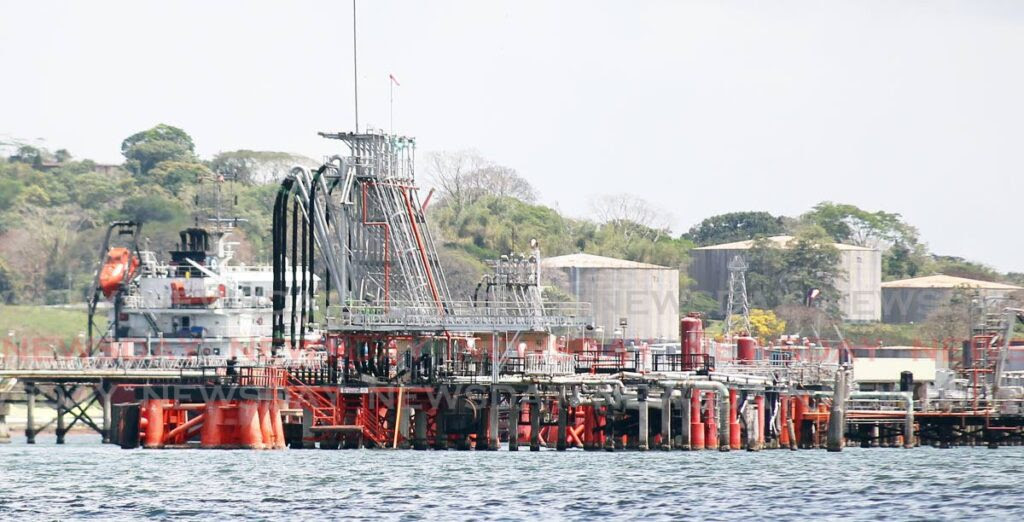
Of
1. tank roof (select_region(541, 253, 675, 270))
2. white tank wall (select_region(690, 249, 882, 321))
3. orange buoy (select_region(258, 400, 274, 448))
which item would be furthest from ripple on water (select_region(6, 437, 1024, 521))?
white tank wall (select_region(690, 249, 882, 321))

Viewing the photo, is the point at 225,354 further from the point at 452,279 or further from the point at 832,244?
the point at 832,244

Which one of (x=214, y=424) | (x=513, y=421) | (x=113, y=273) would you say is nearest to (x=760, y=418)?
(x=513, y=421)

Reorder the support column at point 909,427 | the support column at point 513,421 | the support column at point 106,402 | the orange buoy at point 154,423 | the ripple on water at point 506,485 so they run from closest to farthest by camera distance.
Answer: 1. the ripple on water at point 506,485
2. the support column at point 513,421
3. the orange buoy at point 154,423
4. the support column at point 909,427
5. the support column at point 106,402

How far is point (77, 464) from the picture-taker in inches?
3450

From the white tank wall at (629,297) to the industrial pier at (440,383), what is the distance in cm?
6230

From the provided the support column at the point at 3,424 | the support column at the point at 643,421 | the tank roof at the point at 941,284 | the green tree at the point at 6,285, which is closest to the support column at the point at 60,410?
the support column at the point at 3,424

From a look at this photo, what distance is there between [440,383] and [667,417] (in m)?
9.91

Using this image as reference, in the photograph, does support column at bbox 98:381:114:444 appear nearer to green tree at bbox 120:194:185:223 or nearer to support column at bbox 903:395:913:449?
support column at bbox 903:395:913:449

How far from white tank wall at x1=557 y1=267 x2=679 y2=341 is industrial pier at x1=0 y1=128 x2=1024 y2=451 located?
6230 cm

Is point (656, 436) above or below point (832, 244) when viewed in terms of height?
below

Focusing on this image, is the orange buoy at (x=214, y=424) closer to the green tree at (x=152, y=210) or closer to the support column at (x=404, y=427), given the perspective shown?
the support column at (x=404, y=427)

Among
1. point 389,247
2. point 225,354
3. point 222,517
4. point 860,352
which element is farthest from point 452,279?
point 222,517

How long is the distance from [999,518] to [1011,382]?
2303 inches

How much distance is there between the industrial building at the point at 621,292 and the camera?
570 ft
